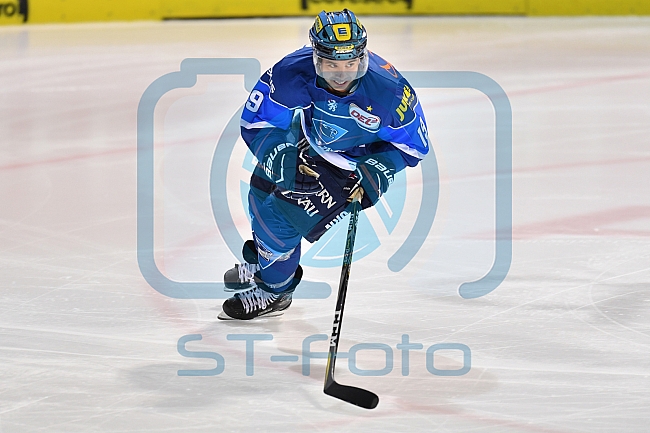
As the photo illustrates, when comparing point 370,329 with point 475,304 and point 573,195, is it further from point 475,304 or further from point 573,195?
point 573,195

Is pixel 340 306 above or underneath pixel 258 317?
above

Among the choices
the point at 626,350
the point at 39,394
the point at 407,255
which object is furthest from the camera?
the point at 407,255

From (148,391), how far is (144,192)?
6.87ft

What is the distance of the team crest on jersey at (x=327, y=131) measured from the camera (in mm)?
2842

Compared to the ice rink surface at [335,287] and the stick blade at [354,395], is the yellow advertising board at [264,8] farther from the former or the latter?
the stick blade at [354,395]

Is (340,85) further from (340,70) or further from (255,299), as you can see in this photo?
(255,299)

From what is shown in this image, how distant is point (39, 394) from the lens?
94.7 inches

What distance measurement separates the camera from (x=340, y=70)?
2.64 meters

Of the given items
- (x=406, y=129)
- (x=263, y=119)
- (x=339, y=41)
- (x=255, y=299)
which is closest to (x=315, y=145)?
(x=263, y=119)

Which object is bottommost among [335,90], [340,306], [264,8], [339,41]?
[340,306]

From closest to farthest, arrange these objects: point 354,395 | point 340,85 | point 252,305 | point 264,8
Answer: point 354,395
point 340,85
point 252,305
point 264,8

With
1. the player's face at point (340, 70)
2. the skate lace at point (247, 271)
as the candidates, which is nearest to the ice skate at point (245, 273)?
the skate lace at point (247, 271)

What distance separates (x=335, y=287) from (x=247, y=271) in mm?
322

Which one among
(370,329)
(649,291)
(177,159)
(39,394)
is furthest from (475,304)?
(177,159)
